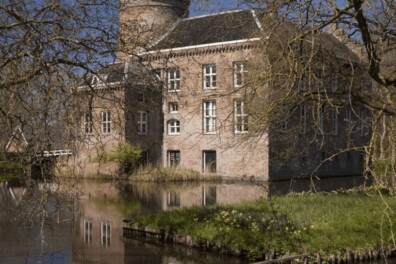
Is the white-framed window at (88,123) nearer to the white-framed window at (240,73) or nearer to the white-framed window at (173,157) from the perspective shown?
the white-framed window at (240,73)

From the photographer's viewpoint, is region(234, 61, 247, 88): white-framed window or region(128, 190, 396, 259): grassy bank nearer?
region(128, 190, 396, 259): grassy bank

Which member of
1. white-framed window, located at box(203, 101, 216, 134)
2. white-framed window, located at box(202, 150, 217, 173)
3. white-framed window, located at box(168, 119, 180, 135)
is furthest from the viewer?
white-framed window, located at box(168, 119, 180, 135)

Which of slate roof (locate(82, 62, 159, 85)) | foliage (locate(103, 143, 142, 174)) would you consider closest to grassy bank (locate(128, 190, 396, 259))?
slate roof (locate(82, 62, 159, 85))

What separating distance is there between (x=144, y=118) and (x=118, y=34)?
28.2 m

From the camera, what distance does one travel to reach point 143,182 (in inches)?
1188

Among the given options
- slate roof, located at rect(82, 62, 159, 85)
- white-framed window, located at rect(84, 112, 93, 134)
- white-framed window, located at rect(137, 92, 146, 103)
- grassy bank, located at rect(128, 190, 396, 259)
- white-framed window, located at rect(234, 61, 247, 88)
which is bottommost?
grassy bank, located at rect(128, 190, 396, 259)

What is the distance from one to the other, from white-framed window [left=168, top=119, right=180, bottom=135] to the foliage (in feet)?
12.8

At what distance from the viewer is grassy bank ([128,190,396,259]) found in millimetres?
10945

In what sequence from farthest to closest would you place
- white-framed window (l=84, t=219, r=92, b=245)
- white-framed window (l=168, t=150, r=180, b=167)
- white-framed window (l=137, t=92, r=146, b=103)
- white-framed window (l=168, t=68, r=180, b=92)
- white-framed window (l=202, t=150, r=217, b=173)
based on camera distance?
white-framed window (l=168, t=150, r=180, b=167), white-framed window (l=202, t=150, r=217, b=173), white-framed window (l=84, t=219, r=92, b=245), white-framed window (l=168, t=68, r=180, b=92), white-framed window (l=137, t=92, r=146, b=103)

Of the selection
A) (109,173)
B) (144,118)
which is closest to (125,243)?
(109,173)

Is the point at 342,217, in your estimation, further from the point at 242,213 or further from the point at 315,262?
the point at 315,262

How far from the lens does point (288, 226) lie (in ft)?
39.6

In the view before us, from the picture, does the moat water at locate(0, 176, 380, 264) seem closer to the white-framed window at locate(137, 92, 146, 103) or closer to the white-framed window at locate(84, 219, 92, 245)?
the white-framed window at locate(84, 219, 92, 245)

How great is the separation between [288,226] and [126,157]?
2109 centimetres
